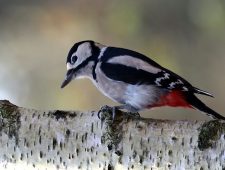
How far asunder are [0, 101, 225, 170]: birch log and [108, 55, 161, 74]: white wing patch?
0.37ft

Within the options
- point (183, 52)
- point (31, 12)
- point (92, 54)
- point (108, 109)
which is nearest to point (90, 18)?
point (31, 12)

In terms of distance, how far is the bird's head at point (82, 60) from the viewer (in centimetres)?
86

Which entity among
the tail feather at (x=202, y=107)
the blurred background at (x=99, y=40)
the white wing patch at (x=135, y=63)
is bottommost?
the tail feather at (x=202, y=107)

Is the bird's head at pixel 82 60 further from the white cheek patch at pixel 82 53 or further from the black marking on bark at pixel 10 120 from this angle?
the black marking on bark at pixel 10 120

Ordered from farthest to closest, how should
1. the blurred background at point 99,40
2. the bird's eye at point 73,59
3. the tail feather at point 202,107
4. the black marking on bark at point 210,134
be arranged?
the blurred background at point 99,40
the bird's eye at point 73,59
the tail feather at point 202,107
the black marking on bark at point 210,134

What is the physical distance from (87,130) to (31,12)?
54.5 inches

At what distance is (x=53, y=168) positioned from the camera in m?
0.71

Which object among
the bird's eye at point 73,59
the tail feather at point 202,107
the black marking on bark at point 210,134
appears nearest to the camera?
the black marking on bark at point 210,134

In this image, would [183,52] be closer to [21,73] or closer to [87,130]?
[21,73]

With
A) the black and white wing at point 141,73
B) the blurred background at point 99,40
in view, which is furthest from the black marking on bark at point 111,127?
the blurred background at point 99,40

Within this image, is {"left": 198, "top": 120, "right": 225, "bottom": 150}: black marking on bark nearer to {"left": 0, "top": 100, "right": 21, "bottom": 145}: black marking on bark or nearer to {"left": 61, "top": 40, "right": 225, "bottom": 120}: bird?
{"left": 61, "top": 40, "right": 225, "bottom": 120}: bird

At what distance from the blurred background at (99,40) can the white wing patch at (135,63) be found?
38.3 inches

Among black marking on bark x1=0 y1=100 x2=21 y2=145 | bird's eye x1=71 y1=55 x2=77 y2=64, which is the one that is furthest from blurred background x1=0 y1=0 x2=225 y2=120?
black marking on bark x1=0 y1=100 x2=21 y2=145

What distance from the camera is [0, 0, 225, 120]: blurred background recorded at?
183cm
